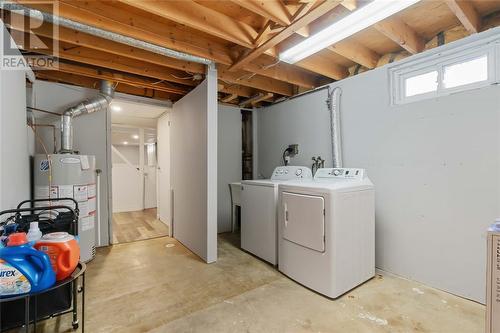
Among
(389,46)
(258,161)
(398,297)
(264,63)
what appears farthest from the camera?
(258,161)

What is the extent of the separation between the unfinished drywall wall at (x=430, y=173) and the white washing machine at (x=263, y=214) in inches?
32.9

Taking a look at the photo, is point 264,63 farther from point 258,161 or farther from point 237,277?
point 237,277

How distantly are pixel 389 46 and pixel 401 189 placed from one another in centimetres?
160

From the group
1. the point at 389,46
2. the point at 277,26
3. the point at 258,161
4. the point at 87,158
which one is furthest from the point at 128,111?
the point at 389,46

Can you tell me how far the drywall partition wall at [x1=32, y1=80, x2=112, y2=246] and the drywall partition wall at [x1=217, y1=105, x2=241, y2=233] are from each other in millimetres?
1752

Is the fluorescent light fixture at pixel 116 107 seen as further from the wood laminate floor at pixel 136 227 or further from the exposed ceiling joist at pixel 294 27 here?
the exposed ceiling joist at pixel 294 27

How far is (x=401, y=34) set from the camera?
211 cm

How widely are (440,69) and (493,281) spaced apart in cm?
191

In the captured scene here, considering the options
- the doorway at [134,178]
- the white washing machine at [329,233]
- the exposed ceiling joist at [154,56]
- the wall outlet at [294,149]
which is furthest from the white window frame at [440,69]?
the doorway at [134,178]

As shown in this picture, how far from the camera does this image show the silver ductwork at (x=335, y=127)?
293 cm

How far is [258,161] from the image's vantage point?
455cm

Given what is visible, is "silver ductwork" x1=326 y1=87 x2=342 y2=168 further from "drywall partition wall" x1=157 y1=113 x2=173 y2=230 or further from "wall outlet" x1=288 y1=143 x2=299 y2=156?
"drywall partition wall" x1=157 y1=113 x2=173 y2=230

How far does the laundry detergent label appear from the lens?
1086 millimetres

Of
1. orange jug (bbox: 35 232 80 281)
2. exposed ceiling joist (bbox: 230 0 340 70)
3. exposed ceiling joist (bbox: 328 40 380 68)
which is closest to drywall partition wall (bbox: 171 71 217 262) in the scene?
exposed ceiling joist (bbox: 230 0 340 70)
